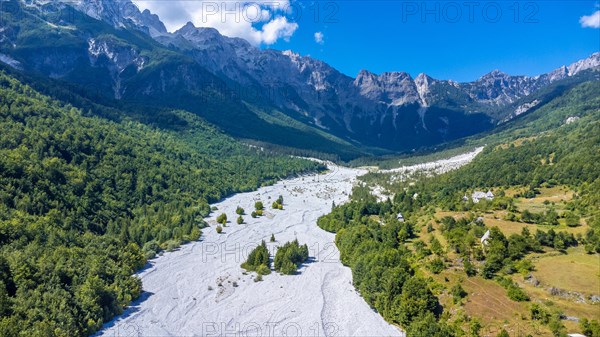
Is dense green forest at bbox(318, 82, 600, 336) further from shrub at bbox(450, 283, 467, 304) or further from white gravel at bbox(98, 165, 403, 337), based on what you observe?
white gravel at bbox(98, 165, 403, 337)

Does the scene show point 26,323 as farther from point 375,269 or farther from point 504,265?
point 504,265

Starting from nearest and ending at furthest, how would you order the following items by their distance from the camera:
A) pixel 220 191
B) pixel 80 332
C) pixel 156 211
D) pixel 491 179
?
1. pixel 80 332
2. pixel 156 211
3. pixel 491 179
4. pixel 220 191

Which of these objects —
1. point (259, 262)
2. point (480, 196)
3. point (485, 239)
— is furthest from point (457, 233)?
point (259, 262)

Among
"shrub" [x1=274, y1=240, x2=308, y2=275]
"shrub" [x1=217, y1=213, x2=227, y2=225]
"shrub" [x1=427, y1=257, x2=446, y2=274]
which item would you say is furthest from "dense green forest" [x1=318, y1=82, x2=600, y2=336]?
"shrub" [x1=217, y1=213, x2=227, y2=225]

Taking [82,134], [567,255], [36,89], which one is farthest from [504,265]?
[36,89]

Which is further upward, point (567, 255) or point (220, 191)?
point (220, 191)
